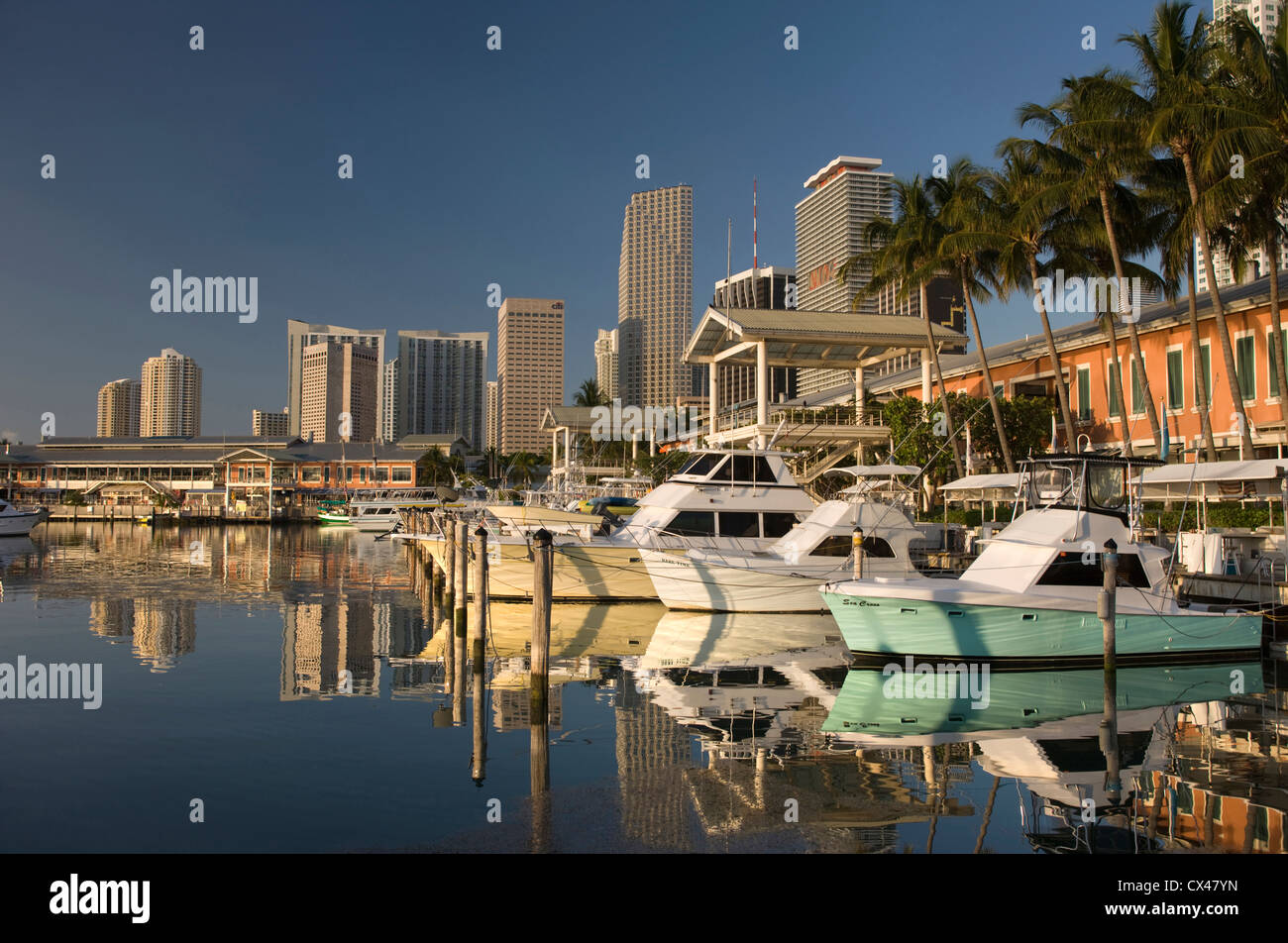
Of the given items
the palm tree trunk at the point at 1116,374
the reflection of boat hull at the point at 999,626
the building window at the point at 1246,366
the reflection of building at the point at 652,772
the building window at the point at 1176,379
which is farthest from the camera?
the building window at the point at 1176,379

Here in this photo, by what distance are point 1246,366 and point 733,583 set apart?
61.3 feet

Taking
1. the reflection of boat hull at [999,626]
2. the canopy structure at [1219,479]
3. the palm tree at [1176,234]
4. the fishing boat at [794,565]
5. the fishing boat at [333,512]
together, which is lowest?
the reflection of boat hull at [999,626]

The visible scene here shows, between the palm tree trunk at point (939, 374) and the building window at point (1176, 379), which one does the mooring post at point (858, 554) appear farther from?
the building window at point (1176, 379)

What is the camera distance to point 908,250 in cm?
3528

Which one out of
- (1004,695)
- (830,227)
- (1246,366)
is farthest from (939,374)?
(830,227)

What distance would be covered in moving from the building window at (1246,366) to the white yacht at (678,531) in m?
14.9

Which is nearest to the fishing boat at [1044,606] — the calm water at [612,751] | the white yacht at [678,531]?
the calm water at [612,751]

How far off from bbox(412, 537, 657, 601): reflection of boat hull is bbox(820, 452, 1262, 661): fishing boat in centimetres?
811

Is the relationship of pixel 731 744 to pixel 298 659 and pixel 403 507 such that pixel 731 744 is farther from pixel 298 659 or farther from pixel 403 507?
pixel 403 507

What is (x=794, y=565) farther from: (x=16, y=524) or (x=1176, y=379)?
(x=16, y=524)

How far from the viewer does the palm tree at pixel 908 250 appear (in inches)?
1357

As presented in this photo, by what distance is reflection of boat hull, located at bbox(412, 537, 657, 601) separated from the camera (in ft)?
75.8

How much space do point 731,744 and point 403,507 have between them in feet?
249

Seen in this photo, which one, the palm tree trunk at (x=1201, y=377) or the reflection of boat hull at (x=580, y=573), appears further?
the palm tree trunk at (x=1201, y=377)
